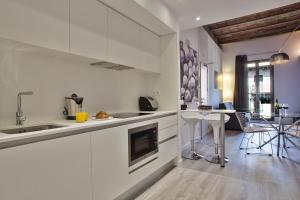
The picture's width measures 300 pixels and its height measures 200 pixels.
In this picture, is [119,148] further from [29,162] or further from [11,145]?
[11,145]

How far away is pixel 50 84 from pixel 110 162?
101 cm

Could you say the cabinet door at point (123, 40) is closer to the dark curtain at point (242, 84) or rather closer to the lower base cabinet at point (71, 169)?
the lower base cabinet at point (71, 169)

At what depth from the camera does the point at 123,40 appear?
2.51 m

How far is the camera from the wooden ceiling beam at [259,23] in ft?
18.3

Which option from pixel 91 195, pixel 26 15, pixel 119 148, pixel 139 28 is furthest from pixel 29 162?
pixel 139 28

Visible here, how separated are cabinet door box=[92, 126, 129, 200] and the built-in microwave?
11 cm

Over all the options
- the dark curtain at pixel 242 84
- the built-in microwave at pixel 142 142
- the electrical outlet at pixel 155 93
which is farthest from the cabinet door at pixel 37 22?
the dark curtain at pixel 242 84

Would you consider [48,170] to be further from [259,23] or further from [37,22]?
[259,23]

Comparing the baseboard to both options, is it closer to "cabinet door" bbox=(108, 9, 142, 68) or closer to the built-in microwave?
the built-in microwave

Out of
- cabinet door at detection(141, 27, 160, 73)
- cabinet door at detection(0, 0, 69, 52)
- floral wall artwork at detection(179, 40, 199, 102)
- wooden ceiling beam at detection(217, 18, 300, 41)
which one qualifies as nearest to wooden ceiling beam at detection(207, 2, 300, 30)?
wooden ceiling beam at detection(217, 18, 300, 41)

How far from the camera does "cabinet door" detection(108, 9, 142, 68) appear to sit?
2319mm

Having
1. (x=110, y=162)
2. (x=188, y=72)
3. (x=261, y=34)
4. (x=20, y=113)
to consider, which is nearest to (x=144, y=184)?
(x=110, y=162)

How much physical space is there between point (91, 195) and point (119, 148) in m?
0.49

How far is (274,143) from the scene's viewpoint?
4.46 m
